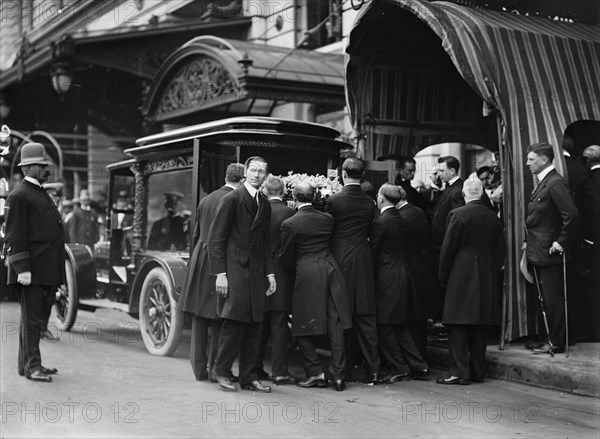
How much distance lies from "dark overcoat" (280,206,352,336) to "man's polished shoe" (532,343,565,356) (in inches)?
84.0

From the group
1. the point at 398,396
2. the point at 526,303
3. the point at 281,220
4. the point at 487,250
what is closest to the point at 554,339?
the point at 526,303

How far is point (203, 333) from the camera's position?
8.30 meters

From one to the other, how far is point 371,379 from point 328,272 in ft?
3.72

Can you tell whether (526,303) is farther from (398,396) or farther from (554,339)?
(398,396)

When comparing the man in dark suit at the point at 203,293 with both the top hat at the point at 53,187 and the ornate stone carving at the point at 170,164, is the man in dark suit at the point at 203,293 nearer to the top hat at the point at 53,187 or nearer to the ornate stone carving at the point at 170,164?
the ornate stone carving at the point at 170,164

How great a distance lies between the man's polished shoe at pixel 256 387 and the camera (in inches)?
301

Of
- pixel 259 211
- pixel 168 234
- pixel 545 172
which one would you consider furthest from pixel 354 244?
pixel 168 234

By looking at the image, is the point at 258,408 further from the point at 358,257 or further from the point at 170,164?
the point at 170,164

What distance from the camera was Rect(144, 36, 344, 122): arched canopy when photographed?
45.6 feet

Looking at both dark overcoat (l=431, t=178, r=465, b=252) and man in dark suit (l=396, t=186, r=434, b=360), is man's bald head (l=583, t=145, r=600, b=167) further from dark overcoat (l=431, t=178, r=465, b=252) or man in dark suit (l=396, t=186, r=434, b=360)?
man in dark suit (l=396, t=186, r=434, b=360)

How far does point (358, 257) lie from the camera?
8.29 meters

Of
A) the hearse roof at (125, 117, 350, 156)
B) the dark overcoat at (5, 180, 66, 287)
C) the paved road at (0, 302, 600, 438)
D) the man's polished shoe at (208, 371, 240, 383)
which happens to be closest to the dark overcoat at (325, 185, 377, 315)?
the paved road at (0, 302, 600, 438)

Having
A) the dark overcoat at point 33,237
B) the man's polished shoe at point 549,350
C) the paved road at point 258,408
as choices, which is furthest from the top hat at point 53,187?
the man's polished shoe at point 549,350

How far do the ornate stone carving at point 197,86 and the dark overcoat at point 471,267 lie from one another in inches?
256
